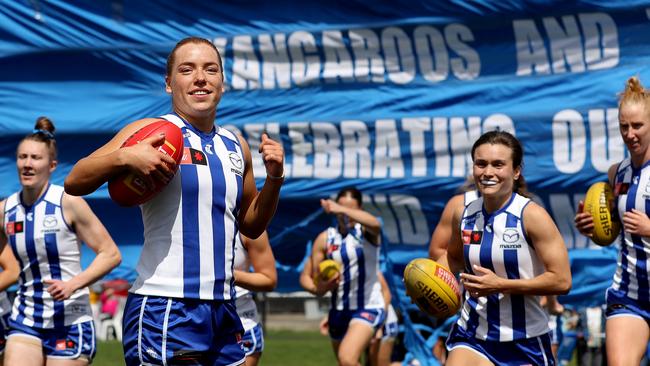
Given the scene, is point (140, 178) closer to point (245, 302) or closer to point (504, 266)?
point (504, 266)

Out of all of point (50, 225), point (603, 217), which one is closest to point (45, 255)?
point (50, 225)

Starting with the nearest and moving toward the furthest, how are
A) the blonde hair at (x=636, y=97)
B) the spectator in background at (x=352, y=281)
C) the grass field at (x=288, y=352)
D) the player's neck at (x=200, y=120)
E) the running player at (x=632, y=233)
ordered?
1. the player's neck at (x=200, y=120)
2. the running player at (x=632, y=233)
3. the blonde hair at (x=636, y=97)
4. the spectator in background at (x=352, y=281)
5. the grass field at (x=288, y=352)

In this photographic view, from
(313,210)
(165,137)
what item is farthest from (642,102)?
(313,210)

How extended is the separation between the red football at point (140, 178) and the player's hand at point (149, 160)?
24 mm

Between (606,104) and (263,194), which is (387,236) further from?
(263,194)

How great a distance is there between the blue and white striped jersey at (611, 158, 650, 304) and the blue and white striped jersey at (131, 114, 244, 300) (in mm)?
3277

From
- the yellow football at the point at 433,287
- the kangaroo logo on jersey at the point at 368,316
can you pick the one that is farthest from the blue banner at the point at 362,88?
the yellow football at the point at 433,287

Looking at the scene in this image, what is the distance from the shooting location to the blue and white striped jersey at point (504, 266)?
228 inches

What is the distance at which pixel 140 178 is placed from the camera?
3.96m

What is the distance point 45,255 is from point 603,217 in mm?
3662

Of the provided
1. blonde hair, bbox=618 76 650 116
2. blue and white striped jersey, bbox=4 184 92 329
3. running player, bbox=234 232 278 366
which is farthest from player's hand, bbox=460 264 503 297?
blue and white striped jersey, bbox=4 184 92 329

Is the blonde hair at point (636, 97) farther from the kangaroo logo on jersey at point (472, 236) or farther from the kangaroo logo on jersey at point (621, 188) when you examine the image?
the kangaroo logo on jersey at point (472, 236)

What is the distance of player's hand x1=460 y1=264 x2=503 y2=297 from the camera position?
5.61 meters

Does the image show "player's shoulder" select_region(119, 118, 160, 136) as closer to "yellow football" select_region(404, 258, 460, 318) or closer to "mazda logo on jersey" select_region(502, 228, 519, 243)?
"yellow football" select_region(404, 258, 460, 318)
